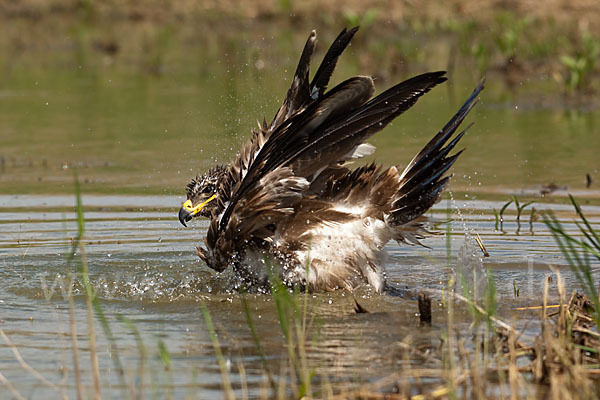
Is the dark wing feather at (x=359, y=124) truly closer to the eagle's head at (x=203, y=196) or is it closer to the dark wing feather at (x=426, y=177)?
the dark wing feather at (x=426, y=177)

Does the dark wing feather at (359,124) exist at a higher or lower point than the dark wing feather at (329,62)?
lower

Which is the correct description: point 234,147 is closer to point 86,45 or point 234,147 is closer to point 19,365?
point 19,365

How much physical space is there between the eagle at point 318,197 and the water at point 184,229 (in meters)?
0.20

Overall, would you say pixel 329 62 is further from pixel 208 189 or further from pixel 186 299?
pixel 186 299

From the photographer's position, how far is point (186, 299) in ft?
17.9

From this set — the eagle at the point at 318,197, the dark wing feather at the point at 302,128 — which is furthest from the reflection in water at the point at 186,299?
the dark wing feather at the point at 302,128

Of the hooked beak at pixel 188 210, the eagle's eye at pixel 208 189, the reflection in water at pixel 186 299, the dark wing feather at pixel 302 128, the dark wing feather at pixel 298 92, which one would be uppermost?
the dark wing feather at pixel 298 92

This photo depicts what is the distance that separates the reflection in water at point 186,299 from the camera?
4.14m

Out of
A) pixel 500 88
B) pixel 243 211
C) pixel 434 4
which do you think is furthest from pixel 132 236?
pixel 434 4

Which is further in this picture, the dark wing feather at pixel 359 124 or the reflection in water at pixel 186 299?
the dark wing feather at pixel 359 124

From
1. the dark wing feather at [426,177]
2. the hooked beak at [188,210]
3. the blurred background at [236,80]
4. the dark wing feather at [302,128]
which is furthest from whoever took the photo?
the blurred background at [236,80]

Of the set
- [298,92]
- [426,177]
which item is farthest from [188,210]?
[426,177]

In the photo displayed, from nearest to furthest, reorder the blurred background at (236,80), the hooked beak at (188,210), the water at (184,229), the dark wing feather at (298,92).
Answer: the water at (184,229), the dark wing feather at (298,92), the hooked beak at (188,210), the blurred background at (236,80)

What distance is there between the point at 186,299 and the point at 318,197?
903 millimetres
